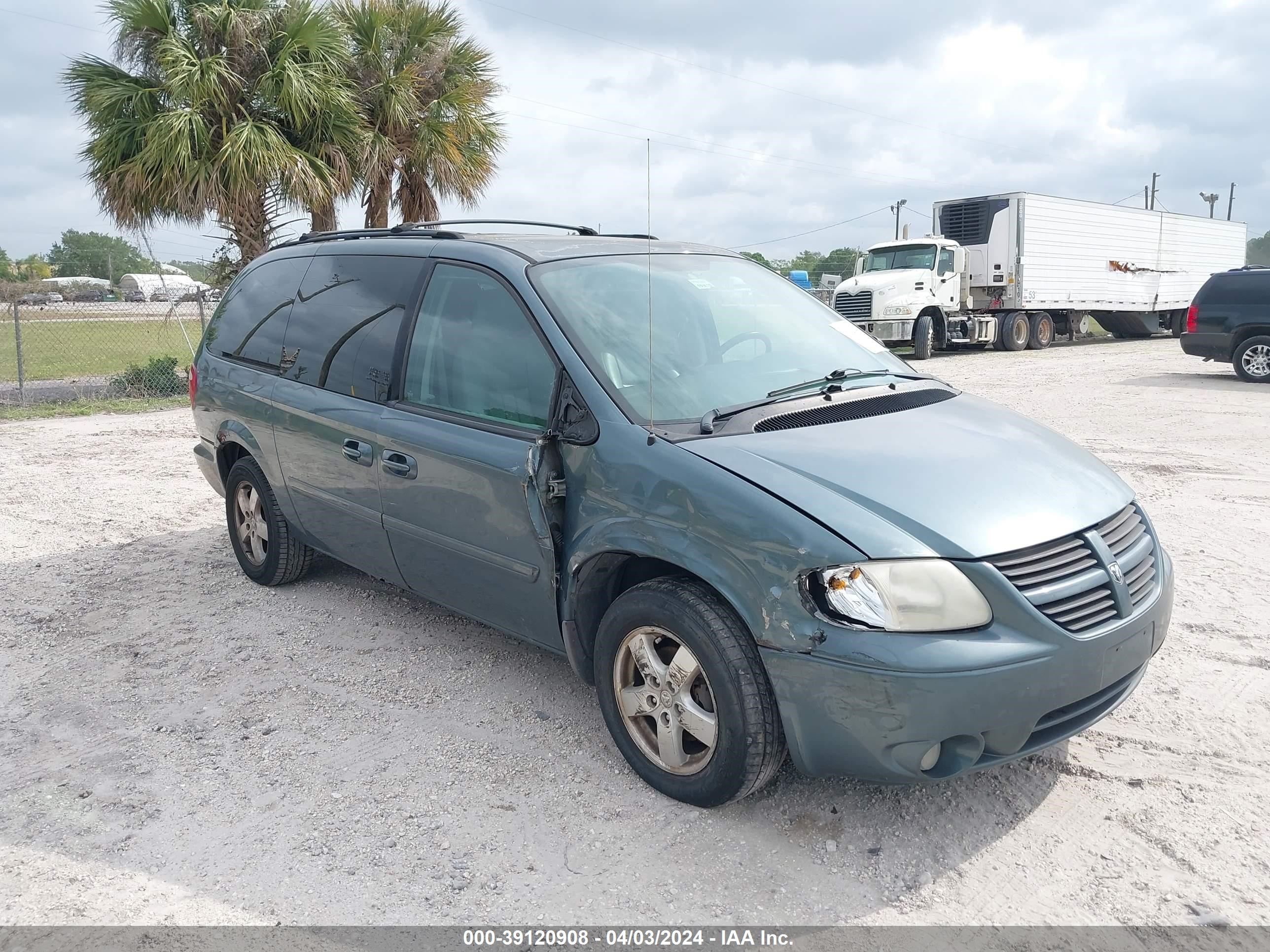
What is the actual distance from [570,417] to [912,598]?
133 centimetres

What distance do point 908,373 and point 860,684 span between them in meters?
1.89

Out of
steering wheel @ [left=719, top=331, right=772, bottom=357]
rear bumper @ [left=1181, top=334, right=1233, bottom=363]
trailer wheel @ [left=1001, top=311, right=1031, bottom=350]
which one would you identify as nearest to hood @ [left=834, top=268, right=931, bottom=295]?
trailer wheel @ [left=1001, top=311, right=1031, bottom=350]

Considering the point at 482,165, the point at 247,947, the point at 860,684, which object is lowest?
the point at 247,947

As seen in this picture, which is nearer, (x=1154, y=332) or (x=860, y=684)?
(x=860, y=684)

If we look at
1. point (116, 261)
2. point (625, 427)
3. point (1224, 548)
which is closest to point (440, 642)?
point (625, 427)

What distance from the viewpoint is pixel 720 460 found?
3.10m

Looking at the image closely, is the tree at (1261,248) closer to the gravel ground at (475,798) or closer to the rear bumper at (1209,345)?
the rear bumper at (1209,345)

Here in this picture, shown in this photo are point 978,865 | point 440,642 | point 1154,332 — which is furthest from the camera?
point 1154,332

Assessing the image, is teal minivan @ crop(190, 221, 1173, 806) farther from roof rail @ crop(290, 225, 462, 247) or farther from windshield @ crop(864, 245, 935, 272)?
windshield @ crop(864, 245, 935, 272)

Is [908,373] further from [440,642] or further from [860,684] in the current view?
[440,642]

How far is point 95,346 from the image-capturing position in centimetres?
2819

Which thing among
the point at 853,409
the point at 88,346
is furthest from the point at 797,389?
the point at 88,346

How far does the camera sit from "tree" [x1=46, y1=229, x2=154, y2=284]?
57000mm

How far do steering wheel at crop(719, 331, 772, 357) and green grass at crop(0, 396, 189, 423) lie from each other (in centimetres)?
1171
